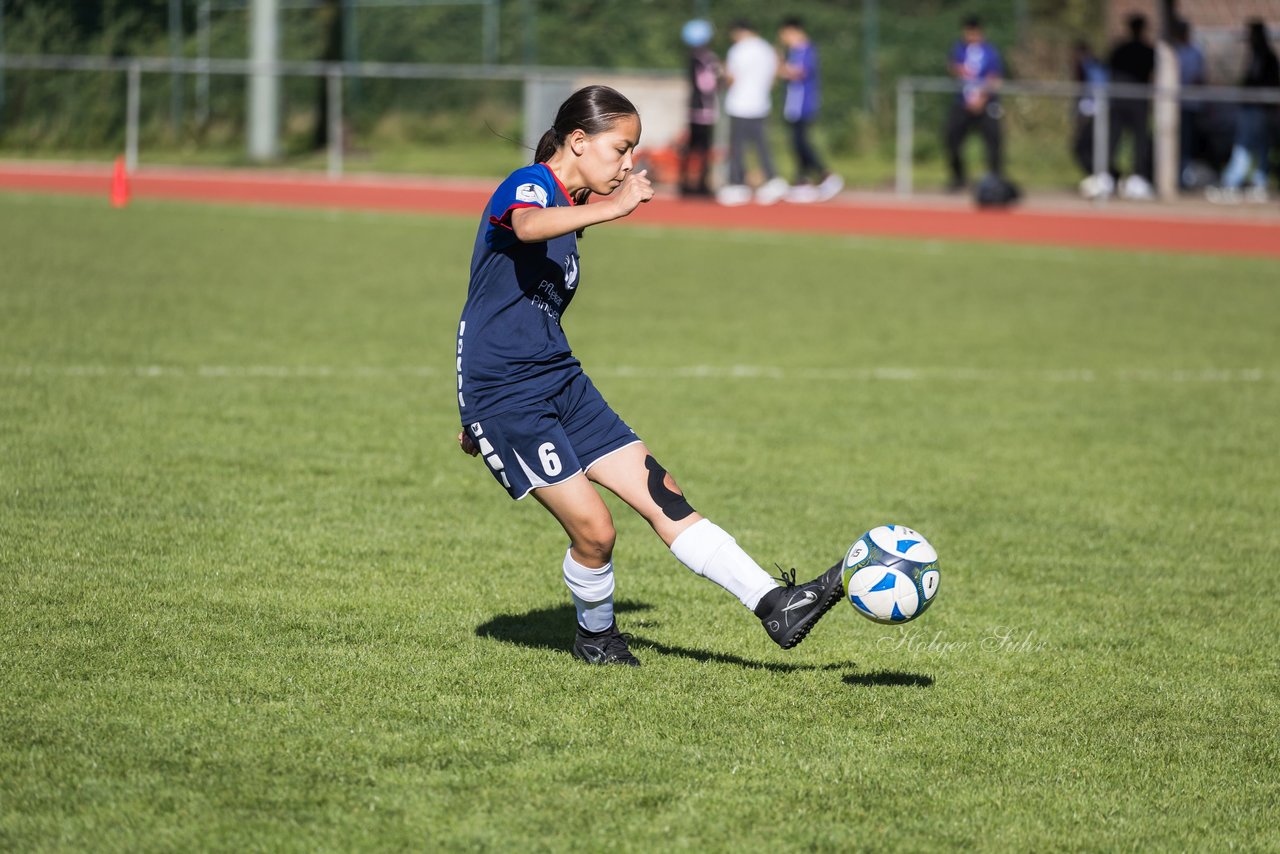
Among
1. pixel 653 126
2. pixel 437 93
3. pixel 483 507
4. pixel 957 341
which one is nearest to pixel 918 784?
pixel 483 507

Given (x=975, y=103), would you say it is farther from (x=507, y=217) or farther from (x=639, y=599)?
(x=507, y=217)

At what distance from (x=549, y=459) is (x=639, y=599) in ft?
4.26

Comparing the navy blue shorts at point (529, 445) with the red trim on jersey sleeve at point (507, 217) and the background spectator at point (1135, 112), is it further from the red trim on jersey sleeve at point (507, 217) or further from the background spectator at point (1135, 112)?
the background spectator at point (1135, 112)

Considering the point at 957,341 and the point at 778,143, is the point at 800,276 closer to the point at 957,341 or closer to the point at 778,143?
the point at 957,341

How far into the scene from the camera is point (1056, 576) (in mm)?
6445

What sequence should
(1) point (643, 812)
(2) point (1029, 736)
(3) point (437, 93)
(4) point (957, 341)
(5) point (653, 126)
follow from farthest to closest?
(3) point (437, 93) → (5) point (653, 126) → (4) point (957, 341) → (2) point (1029, 736) → (1) point (643, 812)

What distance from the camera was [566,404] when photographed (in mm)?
5000

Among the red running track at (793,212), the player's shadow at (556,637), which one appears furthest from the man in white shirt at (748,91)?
the player's shadow at (556,637)

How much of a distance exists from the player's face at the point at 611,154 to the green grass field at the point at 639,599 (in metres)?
1.49

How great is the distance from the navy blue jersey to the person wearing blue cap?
1809cm

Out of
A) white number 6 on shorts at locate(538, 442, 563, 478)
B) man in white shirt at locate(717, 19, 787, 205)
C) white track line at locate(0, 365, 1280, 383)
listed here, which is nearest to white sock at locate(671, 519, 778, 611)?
white number 6 on shorts at locate(538, 442, 563, 478)

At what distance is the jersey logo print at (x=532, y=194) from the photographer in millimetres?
4633

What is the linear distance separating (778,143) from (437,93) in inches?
257

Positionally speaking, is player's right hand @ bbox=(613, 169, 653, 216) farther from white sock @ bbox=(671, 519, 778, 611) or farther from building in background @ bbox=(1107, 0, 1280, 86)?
building in background @ bbox=(1107, 0, 1280, 86)
